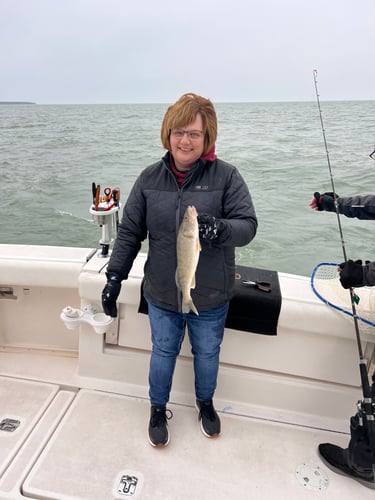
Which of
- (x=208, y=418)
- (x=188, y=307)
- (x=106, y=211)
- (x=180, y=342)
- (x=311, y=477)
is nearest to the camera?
(x=188, y=307)

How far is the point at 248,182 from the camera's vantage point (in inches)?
437

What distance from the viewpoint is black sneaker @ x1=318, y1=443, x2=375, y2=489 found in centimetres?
201

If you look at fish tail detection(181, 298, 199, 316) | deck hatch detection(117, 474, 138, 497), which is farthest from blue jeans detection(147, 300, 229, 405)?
deck hatch detection(117, 474, 138, 497)

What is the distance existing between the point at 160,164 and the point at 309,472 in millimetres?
1960

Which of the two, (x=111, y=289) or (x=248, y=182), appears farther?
(x=248, y=182)

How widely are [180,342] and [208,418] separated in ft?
1.84

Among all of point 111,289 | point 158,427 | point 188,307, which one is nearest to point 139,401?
point 158,427

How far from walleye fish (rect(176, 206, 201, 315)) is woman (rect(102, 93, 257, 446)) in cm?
7

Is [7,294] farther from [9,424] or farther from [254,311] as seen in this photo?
[254,311]

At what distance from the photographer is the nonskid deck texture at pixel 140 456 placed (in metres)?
1.95

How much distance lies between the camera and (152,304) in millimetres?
2127

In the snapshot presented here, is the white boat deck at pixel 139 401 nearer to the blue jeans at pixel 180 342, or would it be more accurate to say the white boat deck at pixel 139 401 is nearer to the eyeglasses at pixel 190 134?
the blue jeans at pixel 180 342

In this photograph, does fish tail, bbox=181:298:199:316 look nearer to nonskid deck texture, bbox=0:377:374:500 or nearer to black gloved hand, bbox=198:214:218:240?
black gloved hand, bbox=198:214:218:240

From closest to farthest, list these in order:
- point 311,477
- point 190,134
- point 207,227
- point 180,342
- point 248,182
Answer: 1. point 207,227
2. point 190,134
3. point 311,477
4. point 180,342
5. point 248,182
